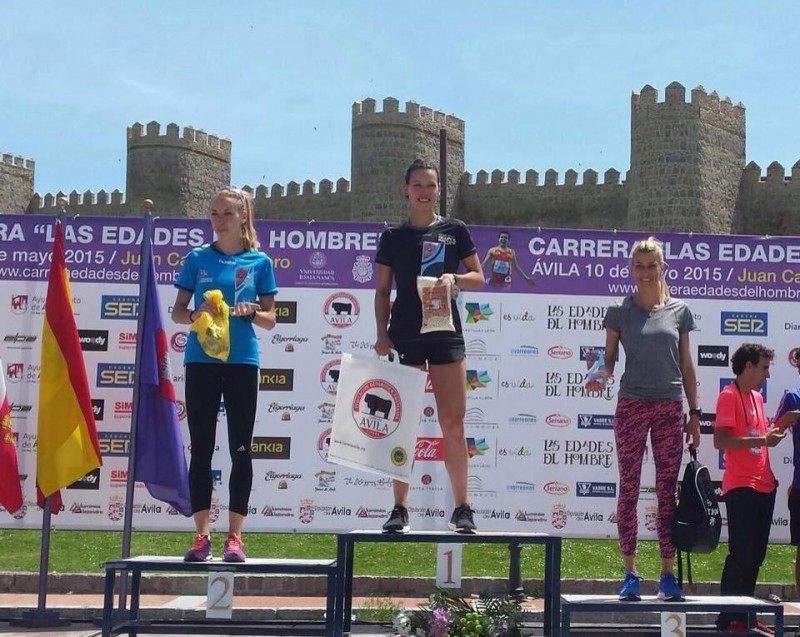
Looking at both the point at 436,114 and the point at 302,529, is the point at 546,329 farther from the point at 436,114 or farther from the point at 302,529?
the point at 436,114

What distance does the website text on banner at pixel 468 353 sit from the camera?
8.98 meters

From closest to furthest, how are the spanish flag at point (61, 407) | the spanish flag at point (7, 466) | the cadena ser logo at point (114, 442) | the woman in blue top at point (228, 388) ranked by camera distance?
the woman in blue top at point (228, 388) < the spanish flag at point (61, 407) < the spanish flag at point (7, 466) < the cadena ser logo at point (114, 442)

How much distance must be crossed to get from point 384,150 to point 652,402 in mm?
30115

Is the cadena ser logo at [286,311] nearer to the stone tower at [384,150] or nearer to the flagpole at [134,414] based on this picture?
the flagpole at [134,414]

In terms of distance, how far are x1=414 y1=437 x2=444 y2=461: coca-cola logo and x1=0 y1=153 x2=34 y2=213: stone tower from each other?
3824 cm

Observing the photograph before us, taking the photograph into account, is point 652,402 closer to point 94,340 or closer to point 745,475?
point 745,475

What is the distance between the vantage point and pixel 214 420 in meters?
5.98

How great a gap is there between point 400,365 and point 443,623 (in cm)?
121

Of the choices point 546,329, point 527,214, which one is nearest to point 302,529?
point 546,329

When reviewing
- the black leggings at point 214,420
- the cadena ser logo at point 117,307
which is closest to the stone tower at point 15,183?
the cadena ser logo at point 117,307

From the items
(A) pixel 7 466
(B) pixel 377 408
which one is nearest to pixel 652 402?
(B) pixel 377 408

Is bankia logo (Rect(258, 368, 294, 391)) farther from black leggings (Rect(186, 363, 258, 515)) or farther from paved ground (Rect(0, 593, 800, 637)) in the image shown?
black leggings (Rect(186, 363, 258, 515))

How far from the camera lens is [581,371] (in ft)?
29.9

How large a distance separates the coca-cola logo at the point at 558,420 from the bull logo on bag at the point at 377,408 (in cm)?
335
